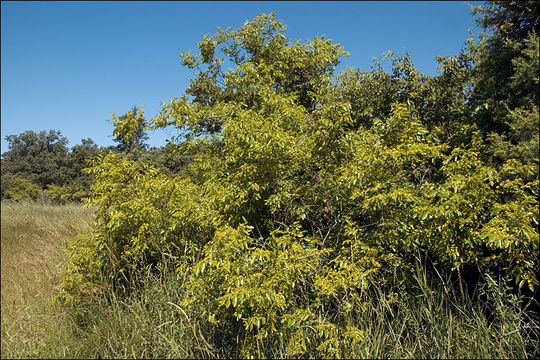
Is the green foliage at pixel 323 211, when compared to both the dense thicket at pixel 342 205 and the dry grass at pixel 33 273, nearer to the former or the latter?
the dense thicket at pixel 342 205

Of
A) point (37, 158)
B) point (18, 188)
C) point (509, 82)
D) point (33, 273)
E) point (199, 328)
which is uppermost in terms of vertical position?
point (37, 158)

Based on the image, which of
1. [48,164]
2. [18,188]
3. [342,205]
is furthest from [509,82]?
[48,164]

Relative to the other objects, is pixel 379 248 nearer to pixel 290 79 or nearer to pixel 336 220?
pixel 336 220

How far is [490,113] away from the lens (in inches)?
146

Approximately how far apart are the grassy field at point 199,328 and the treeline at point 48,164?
17.2m

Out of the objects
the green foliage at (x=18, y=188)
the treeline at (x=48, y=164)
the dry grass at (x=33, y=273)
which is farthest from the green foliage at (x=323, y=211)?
the green foliage at (x=18, y=188)

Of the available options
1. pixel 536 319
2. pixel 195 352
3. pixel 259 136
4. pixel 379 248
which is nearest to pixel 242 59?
pixel 259 136

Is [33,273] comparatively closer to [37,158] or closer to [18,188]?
[18,188]

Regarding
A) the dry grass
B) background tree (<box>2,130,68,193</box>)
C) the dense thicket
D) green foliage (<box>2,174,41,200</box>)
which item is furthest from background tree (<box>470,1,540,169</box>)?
background tree (<box>2,130,68,193</box>)

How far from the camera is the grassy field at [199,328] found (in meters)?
2.77

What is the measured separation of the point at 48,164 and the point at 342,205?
30804 millimetres

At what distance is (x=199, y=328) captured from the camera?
3.01 metres

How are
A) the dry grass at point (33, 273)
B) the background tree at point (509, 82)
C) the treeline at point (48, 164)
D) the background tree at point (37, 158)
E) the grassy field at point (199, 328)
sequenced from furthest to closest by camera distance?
1. the background tree at point (37, 158)
2. the treeline at point (48, 164)
3. the dry grass at point (33, 273)
4. the background tree at point (509, 82)
5. the grassy field at point (199, 328)

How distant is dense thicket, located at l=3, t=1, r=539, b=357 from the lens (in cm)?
284
